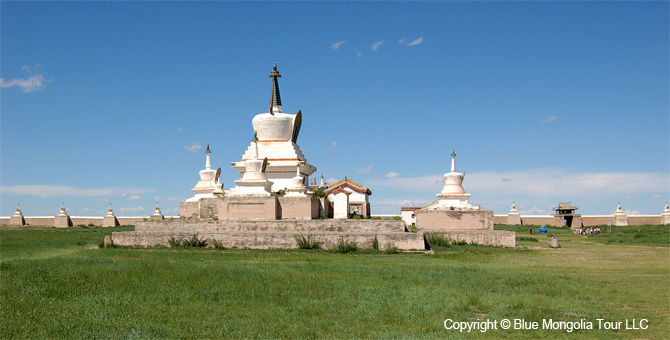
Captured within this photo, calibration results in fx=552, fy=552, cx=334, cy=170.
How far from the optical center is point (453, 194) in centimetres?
2800

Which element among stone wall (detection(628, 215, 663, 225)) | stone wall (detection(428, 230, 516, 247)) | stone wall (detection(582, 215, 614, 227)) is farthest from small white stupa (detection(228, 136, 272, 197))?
stone wall (detection(628, 215, 663, 225))

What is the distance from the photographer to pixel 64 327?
355 inches

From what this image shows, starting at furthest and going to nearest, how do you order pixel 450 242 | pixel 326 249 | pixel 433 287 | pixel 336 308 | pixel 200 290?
pixel 450 242 → pixel 326 249 → pixel 433 287 → pixel 200 290 → pixel 336 308

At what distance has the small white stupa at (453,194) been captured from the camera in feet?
91.1

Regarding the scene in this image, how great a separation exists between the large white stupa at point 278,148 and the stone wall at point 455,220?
6.83 m

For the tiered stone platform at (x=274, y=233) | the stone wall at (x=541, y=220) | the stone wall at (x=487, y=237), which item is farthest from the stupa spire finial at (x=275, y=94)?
the stone wall at (x=541, y=220)

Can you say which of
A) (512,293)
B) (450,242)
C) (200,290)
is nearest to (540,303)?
(512,293)

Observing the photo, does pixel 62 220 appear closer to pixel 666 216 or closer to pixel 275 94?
pixel 275 94

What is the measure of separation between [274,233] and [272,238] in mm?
299

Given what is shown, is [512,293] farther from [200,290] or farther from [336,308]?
[200,290]

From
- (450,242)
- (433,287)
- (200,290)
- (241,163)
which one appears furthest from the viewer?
(241,163)

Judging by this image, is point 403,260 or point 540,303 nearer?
point 540,303

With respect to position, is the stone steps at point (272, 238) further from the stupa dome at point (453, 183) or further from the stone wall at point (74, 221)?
the stone wall at point (74, 221)

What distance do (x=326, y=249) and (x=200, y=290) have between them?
34.6 feet
